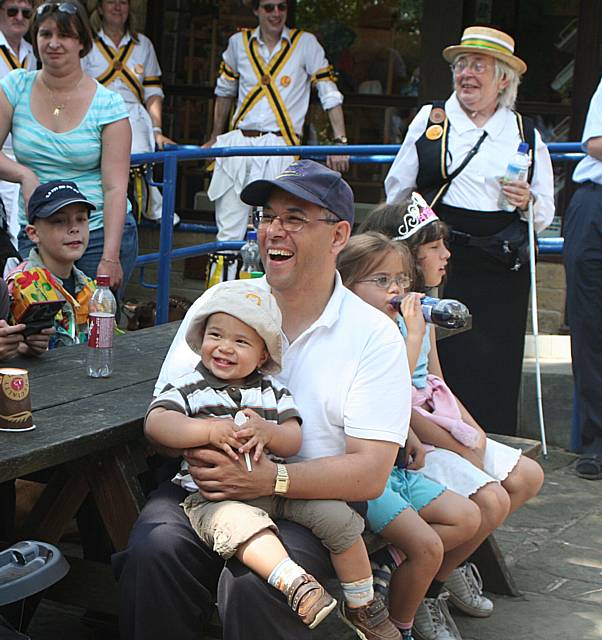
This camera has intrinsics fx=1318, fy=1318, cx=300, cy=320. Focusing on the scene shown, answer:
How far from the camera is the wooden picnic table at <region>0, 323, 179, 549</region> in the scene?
3105mm

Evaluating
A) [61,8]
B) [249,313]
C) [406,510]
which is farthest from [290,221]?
[61,8]

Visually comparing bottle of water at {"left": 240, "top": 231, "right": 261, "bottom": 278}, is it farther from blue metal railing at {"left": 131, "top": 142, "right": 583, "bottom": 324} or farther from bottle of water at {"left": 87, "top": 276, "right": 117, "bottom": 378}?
bottle of water at {"left": 87, "top": 276, "right": 117, "bottom": 378}

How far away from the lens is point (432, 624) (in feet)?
13.1

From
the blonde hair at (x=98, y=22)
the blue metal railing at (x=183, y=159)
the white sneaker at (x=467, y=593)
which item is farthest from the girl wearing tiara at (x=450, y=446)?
the blonde hair at (x=98, y=22)

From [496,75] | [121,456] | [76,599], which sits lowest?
[76,599]

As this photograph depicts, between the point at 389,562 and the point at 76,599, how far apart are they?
2.94 feet

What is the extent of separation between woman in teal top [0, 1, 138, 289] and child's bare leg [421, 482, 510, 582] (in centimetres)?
194

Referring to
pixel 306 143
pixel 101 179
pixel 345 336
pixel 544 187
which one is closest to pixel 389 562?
pixel 345 336

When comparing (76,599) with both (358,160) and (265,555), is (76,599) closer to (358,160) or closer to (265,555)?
(265,555)

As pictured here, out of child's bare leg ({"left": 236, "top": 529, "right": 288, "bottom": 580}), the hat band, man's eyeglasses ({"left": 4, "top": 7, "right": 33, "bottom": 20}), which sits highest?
the hat band

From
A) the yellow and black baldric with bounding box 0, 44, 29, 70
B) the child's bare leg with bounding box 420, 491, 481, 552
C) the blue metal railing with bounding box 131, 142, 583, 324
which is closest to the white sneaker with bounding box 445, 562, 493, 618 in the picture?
the child's bare leg with bounding box 420, 491, 481, 552

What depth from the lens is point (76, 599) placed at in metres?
3.71

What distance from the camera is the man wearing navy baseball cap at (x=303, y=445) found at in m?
3.09

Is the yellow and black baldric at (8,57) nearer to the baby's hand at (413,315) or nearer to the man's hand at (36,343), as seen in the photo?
the man's hand at (36,343)
